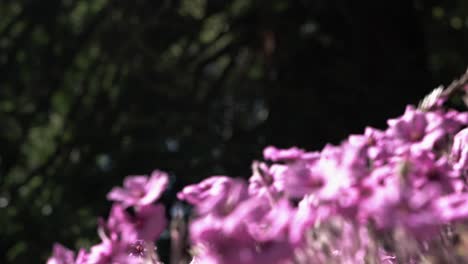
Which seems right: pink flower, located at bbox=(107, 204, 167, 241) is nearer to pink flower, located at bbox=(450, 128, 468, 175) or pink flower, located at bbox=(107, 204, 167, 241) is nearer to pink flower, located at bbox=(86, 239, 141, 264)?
pink flower, located at bbox=(86, 239, 141, 264)

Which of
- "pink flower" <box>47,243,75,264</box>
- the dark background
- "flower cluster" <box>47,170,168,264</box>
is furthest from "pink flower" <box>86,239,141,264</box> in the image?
the dark background

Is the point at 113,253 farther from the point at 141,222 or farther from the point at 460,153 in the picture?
the point at 460,153

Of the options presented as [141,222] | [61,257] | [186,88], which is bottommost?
[141,222]

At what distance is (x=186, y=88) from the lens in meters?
4.21

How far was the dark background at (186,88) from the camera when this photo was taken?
12.3 ft

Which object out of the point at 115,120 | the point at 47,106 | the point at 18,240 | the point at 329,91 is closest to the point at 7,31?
the point at 47,106

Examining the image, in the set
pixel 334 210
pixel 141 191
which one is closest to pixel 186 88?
pixel 141 191

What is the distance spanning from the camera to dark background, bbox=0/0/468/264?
3.75 metres

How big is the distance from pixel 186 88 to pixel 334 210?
3523 mm

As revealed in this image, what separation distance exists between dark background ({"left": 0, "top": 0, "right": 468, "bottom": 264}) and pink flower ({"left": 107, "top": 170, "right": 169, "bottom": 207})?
2669mm

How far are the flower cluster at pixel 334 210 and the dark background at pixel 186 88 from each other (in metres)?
2.65

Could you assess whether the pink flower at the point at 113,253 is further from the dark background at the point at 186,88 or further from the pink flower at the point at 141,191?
the dark background at the point at 186,88

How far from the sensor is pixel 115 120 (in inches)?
159

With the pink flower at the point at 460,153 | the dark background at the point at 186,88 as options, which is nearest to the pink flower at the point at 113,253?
the pink flower at the point at 460,153
